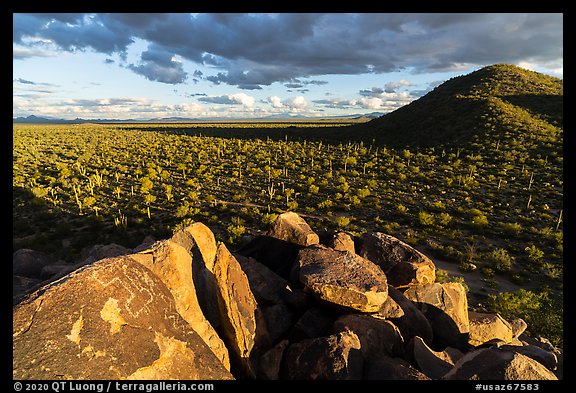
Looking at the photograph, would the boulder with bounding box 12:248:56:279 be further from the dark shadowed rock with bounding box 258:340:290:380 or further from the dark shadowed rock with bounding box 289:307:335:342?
the dark shadowed rock with bounding box 289:307:335:342

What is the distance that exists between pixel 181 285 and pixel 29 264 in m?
9.39

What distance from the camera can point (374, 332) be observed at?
6.98 m

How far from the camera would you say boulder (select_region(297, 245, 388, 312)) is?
7.25 meters

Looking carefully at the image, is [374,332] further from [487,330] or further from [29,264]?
[29,264]

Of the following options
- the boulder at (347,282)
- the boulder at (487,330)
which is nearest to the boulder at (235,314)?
the boulder at (347,282)

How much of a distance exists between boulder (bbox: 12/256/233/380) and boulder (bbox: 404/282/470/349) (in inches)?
252

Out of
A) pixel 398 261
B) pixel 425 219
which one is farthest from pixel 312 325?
pixel 425 219

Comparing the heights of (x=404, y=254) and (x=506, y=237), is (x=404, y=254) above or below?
above

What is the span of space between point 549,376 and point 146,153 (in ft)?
176

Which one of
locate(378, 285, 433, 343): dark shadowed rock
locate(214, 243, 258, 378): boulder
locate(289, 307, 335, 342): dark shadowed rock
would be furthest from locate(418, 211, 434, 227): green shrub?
locate(214, 243, 258, 378): boulder

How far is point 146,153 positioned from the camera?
161ft

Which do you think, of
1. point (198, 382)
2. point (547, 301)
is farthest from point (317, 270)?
point (547, 301)

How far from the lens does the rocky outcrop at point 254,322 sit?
15.1 ft

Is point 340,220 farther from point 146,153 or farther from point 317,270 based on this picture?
point 146,153
